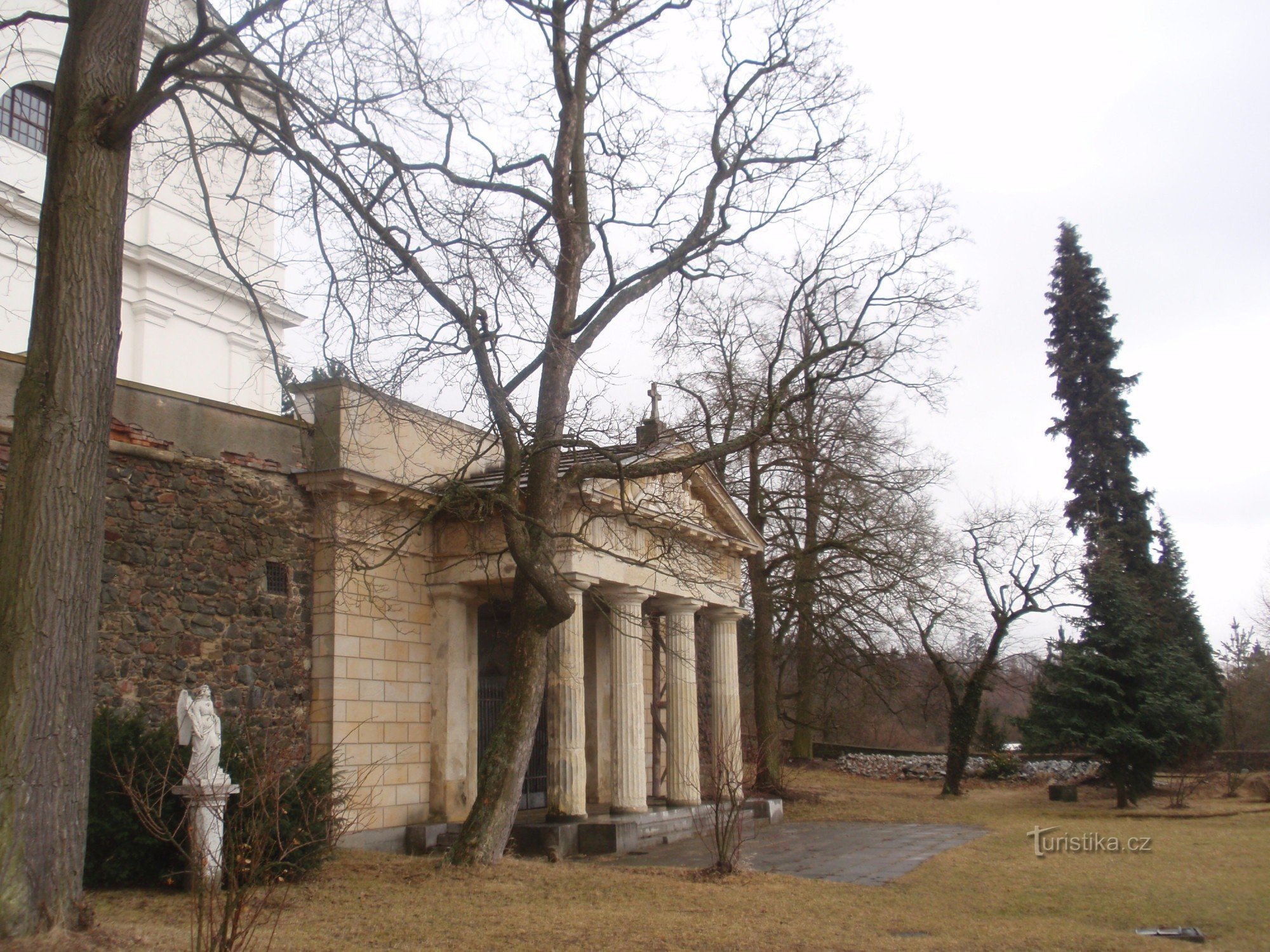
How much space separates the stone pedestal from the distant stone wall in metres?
2.08

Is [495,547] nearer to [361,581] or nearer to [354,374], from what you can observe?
[361,581]

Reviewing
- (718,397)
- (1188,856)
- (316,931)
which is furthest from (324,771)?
(718,397)

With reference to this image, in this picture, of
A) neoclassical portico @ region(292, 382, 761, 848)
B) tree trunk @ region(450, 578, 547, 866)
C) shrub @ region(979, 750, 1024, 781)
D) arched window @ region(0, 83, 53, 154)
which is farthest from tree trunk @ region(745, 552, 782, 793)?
arched window @ region(0, 83, 53, 154)

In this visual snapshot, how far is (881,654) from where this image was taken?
23.4 metres

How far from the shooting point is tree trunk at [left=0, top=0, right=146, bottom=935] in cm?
597

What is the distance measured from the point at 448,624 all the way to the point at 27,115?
1394 cm

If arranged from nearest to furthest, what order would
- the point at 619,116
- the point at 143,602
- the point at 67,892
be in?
the point at 67,892 → the point at 143,602 → the point at 619,116

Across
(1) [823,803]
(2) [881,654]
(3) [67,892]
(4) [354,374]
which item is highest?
(4) [354,374]

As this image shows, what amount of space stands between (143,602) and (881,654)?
1681 cm

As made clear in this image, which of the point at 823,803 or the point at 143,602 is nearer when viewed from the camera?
the point at 143,602


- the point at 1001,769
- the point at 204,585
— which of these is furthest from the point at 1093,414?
the point at 204,585

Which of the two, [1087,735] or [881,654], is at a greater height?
[881,654]

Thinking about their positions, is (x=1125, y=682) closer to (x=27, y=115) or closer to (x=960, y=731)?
(x=960, y=731)

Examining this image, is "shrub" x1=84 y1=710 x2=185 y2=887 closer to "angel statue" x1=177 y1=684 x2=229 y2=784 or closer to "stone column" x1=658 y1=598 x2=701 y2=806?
"angel statue" x1=177 y1=684 x2=229 y2=784
